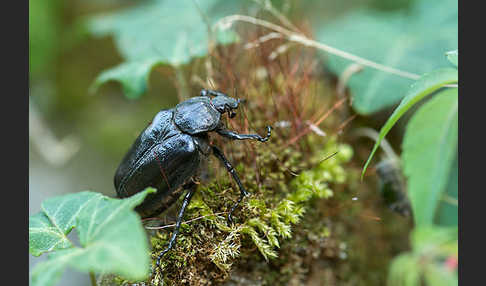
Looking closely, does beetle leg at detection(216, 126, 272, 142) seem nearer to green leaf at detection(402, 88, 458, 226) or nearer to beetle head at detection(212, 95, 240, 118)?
beetle head at detection(212, 95, 240, 118)

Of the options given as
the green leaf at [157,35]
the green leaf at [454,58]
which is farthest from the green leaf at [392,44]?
the green leaf at [157,35]

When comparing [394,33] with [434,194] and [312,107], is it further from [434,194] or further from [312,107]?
[434,194]

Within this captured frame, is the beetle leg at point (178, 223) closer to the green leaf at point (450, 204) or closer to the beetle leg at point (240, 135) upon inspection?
the beetle leg at point (240, 135)

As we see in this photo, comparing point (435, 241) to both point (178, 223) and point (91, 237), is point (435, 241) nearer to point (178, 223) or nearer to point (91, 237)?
point (178, 223)

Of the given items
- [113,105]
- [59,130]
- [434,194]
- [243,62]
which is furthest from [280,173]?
[59,130]

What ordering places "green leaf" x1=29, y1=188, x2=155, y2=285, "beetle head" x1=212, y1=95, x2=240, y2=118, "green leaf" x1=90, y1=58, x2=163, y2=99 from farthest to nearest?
"green leaf" x1=90, y1=58, x2=163, y2=99 → "beetle head" x1=212, y1=95, x2=240, y2=118 → "green leaf" x1=29, y1=188, x2=155, y2=285

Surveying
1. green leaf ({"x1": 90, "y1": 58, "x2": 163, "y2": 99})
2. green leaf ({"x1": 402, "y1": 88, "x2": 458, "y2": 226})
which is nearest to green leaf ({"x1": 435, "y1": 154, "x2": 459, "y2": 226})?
green leaf ({"x1": 402, "y1": 88, "x2": 458, "y2": 226})

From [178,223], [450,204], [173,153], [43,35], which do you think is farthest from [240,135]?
[43,35]

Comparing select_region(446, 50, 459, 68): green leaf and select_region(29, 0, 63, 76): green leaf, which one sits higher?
select_region(29, 0, 63, 76): green leaf
